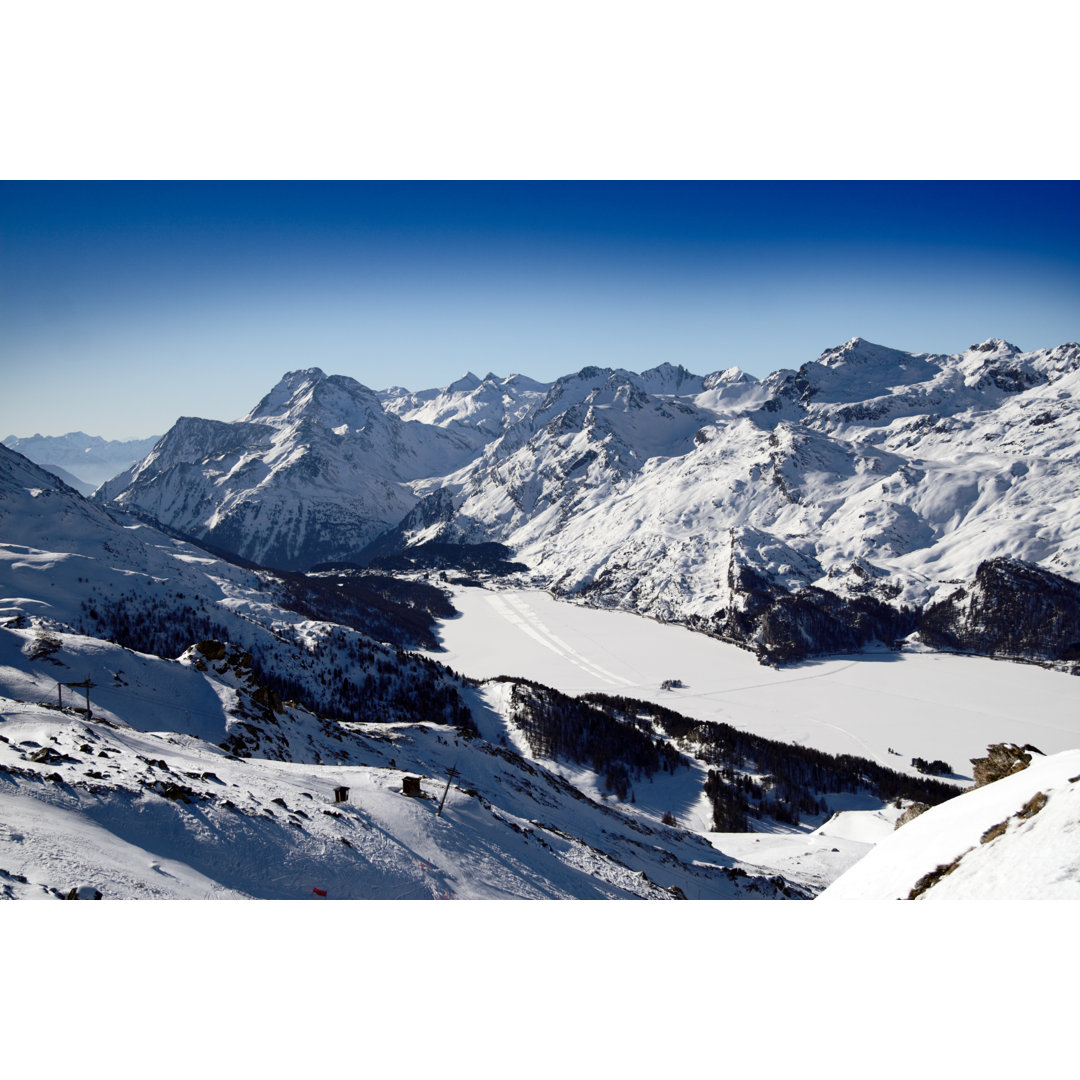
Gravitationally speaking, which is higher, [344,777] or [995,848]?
[995,848]

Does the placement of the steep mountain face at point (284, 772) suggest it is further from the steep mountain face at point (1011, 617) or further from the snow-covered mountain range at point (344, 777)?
the steep mountain face at point (1011, 617)

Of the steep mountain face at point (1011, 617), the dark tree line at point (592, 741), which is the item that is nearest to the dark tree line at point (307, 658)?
the dark tree line at point (592, 741)

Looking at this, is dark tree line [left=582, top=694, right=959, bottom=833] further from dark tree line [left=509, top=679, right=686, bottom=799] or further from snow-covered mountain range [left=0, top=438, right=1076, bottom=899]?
dark tree line [left=509, top=679, right=686, bottom=799]

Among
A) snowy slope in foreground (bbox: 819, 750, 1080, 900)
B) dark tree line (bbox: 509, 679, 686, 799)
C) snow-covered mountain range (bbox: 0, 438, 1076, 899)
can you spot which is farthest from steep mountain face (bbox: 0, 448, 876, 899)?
snowy slope in foreground (bbox: 819, 750, 1080, 900)

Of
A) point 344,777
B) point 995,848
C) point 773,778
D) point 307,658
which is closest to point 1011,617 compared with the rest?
point 773,778

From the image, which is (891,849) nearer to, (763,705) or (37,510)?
(763,705)

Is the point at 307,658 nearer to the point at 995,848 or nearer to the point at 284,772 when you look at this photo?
the point at 284,772
